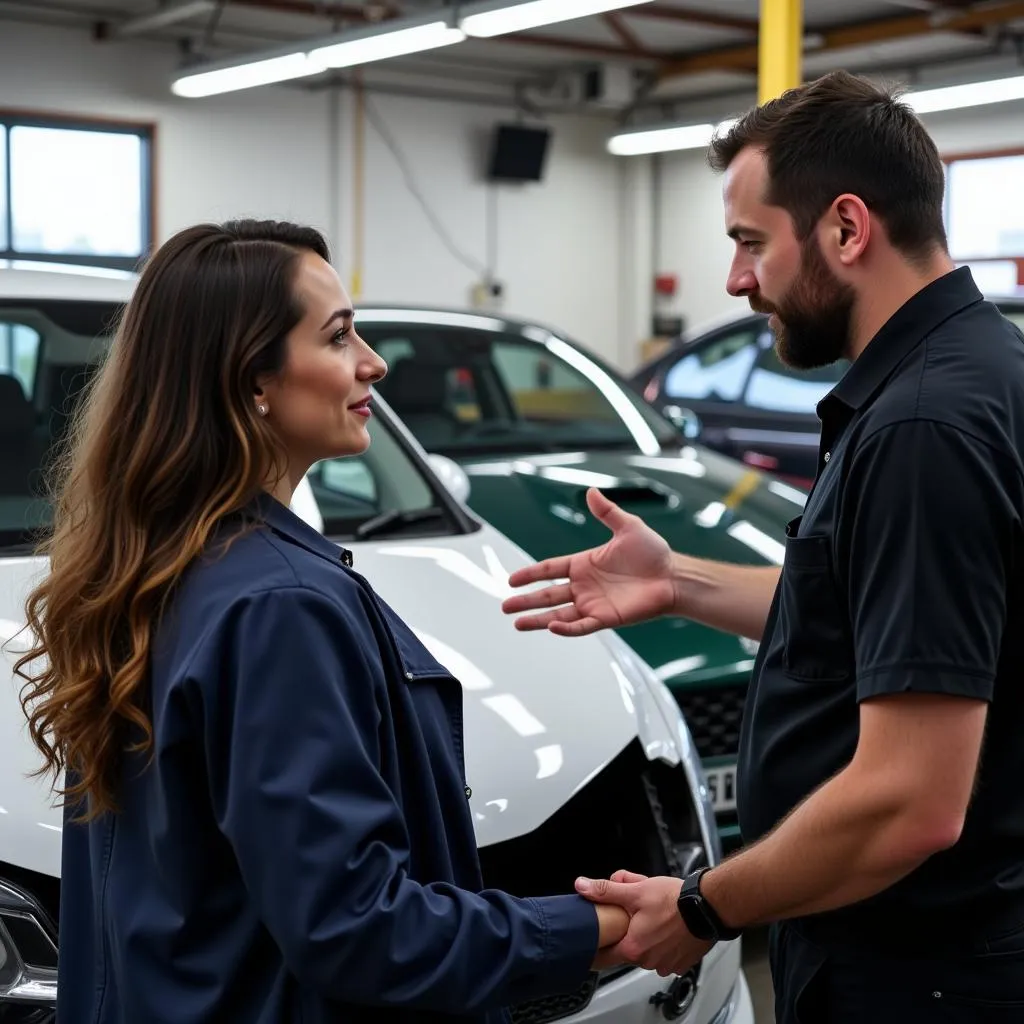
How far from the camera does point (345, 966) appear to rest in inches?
49.5

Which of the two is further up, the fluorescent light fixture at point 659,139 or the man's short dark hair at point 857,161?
the fluorescent light fixture at point 659,139

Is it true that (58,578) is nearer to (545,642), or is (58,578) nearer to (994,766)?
(994,766)

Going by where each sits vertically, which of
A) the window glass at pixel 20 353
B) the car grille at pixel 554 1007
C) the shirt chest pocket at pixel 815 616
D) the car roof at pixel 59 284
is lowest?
the car grille at pixel 554 1007

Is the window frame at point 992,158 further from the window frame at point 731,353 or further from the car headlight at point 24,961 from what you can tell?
the car headlight at point 24,961

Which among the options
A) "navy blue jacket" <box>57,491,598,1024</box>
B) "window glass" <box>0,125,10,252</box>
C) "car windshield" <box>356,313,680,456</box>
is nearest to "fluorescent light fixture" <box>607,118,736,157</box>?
"window glass" <box>0,125,10,252</box>

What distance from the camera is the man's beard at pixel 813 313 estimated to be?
5.39 ft

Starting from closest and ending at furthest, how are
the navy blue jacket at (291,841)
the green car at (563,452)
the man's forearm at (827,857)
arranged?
the navy blue jacket at (291,841), the man's forearm at (827,857), the green car at (563,452)

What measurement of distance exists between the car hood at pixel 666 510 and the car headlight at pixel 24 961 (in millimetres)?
1879

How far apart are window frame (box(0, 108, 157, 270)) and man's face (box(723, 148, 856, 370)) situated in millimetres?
9615

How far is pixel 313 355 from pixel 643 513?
2977mm

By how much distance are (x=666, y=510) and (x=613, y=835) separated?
2061mm

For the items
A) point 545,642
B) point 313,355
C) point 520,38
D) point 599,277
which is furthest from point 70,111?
point 313,355

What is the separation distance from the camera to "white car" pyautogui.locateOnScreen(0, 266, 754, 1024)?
202 centimetres

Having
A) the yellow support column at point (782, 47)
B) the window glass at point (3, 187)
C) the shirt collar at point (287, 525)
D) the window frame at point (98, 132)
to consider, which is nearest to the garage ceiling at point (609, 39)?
Result: the window frame at point (98, 132)
